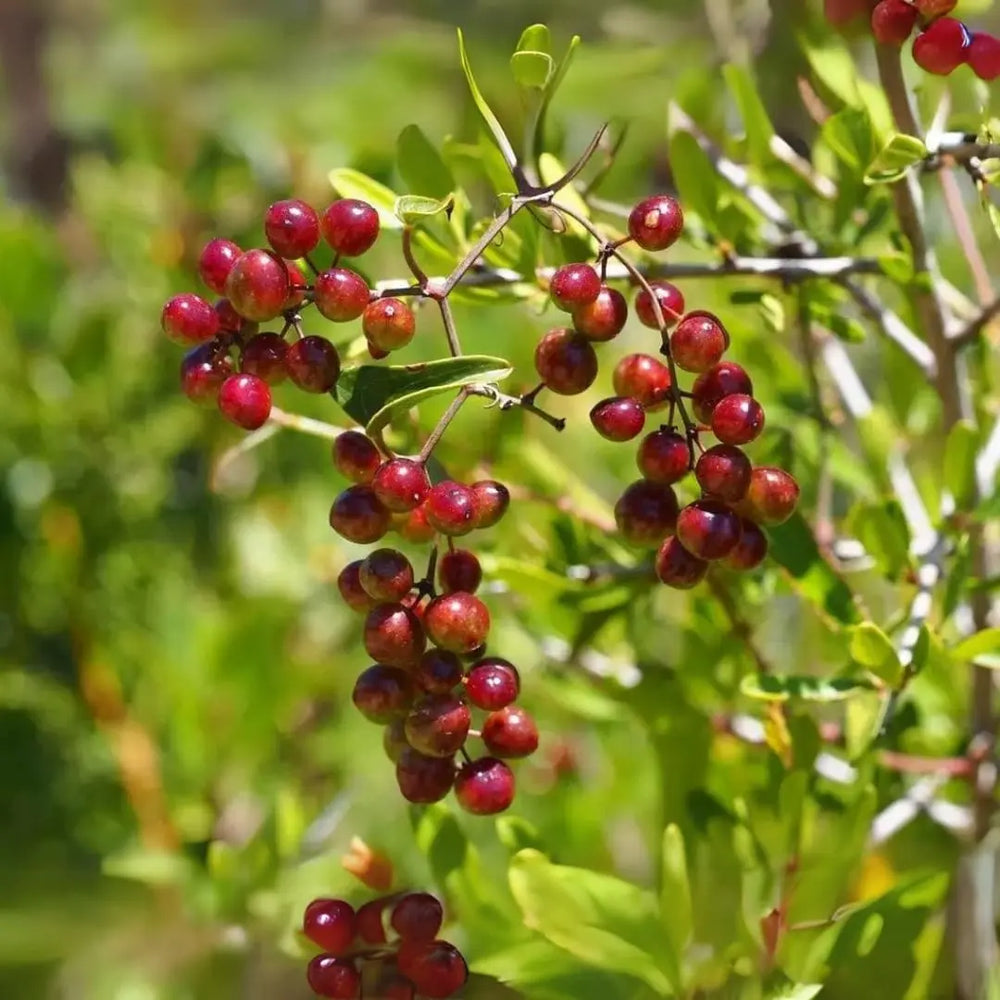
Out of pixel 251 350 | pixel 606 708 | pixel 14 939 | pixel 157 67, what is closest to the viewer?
pixel 251 350

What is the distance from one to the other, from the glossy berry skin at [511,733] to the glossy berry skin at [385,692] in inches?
1.1

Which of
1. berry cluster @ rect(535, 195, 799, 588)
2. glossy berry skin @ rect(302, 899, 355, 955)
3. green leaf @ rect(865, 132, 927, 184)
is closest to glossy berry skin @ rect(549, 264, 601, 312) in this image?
berry cluster @ rect(535, 195, 799, 588)

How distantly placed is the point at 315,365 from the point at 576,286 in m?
0.08

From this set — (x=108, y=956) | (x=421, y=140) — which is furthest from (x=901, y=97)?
(x=108, y=956)

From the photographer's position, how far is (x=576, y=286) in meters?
0.33

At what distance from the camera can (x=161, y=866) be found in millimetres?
598

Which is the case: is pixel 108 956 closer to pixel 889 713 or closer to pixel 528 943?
pixel 528 943

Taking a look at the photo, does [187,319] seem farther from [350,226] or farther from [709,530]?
[709,530]

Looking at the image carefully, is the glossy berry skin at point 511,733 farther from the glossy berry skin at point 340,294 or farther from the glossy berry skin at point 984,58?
the glossy berry skin at point 984,58

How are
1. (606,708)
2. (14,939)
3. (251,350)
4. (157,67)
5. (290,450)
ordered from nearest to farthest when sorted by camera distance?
(251,350) < (606,708) < (14,939) < (290,450) < (157,67)

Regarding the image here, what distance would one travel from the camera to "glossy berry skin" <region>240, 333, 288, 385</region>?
35 cm

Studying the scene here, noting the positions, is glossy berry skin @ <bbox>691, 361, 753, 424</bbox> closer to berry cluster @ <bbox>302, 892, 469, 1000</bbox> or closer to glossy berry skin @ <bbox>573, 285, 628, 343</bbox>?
glossy berry skin @ <bbox>573, 285, 628, 343</bbox>

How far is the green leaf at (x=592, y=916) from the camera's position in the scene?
14.7 inches

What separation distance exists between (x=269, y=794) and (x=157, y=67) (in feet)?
3.23
